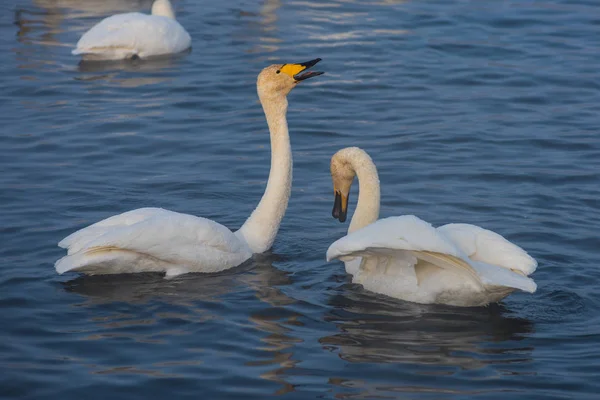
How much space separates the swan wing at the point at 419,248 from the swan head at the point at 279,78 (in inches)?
87.4

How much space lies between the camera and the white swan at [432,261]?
750 cm

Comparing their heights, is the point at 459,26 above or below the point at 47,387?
above

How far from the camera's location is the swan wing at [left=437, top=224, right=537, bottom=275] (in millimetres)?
7965

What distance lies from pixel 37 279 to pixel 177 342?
68.0 inches

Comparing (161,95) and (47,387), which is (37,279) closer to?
(47,387)

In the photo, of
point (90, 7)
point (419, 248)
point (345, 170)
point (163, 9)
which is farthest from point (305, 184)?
point (90, 7)

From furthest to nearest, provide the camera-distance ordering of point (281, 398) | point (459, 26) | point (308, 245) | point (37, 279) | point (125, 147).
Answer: point (459, 26)
point (125, 147)
point (308, 245)
point (37, 279)
point (281, 398)

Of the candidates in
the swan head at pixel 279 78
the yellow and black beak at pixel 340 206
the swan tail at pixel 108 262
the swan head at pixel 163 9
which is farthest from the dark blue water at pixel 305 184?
the swan head at pixel 279 78

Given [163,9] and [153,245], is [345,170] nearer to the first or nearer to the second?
[153,245]

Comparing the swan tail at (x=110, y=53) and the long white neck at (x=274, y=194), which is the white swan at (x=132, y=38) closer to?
the swan tail at (x=110, y=53)

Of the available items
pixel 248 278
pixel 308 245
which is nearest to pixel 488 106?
pixel 308 245

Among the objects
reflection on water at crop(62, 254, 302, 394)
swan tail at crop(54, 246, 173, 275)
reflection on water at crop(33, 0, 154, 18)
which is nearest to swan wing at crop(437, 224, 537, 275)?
reflection on water at crop(62, 254, 302, 394)

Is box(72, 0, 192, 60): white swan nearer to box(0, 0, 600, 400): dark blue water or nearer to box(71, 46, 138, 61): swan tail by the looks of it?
box(71, 46, 138, 61): swan tail

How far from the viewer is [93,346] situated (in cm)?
752
